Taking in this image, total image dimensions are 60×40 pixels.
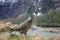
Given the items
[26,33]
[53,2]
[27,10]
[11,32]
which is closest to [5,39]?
[11,32]

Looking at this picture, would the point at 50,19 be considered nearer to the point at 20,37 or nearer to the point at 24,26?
the point at 24,26

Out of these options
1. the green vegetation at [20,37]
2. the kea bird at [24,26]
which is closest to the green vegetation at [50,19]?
the kea bird at [24,26]

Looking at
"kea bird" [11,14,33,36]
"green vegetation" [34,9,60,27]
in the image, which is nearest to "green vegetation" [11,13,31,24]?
"kea bird" [11,14,33,36]

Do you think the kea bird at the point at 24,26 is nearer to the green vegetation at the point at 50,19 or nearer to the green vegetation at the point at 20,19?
the green vegetation at the point at 20,19

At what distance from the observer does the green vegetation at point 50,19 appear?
413 cm

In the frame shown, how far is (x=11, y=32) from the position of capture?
4250mm

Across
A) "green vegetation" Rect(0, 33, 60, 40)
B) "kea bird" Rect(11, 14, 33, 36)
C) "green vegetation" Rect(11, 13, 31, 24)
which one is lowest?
"green vegetation" Rect(0, 33, 60, 40)

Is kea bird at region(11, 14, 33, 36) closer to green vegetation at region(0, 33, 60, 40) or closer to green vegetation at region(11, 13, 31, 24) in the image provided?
green vegetation at region(11, 13, 31, 24)

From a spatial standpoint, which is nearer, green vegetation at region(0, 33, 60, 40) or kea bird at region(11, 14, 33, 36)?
green vegetation at region(0, 33, 60, 40)

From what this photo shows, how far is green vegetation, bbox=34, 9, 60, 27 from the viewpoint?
4.13 meters

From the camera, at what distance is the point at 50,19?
4156mm

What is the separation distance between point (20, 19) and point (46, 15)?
62 centimetres

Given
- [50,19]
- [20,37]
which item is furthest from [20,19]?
[50,19]

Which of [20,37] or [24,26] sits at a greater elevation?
[24,26]
